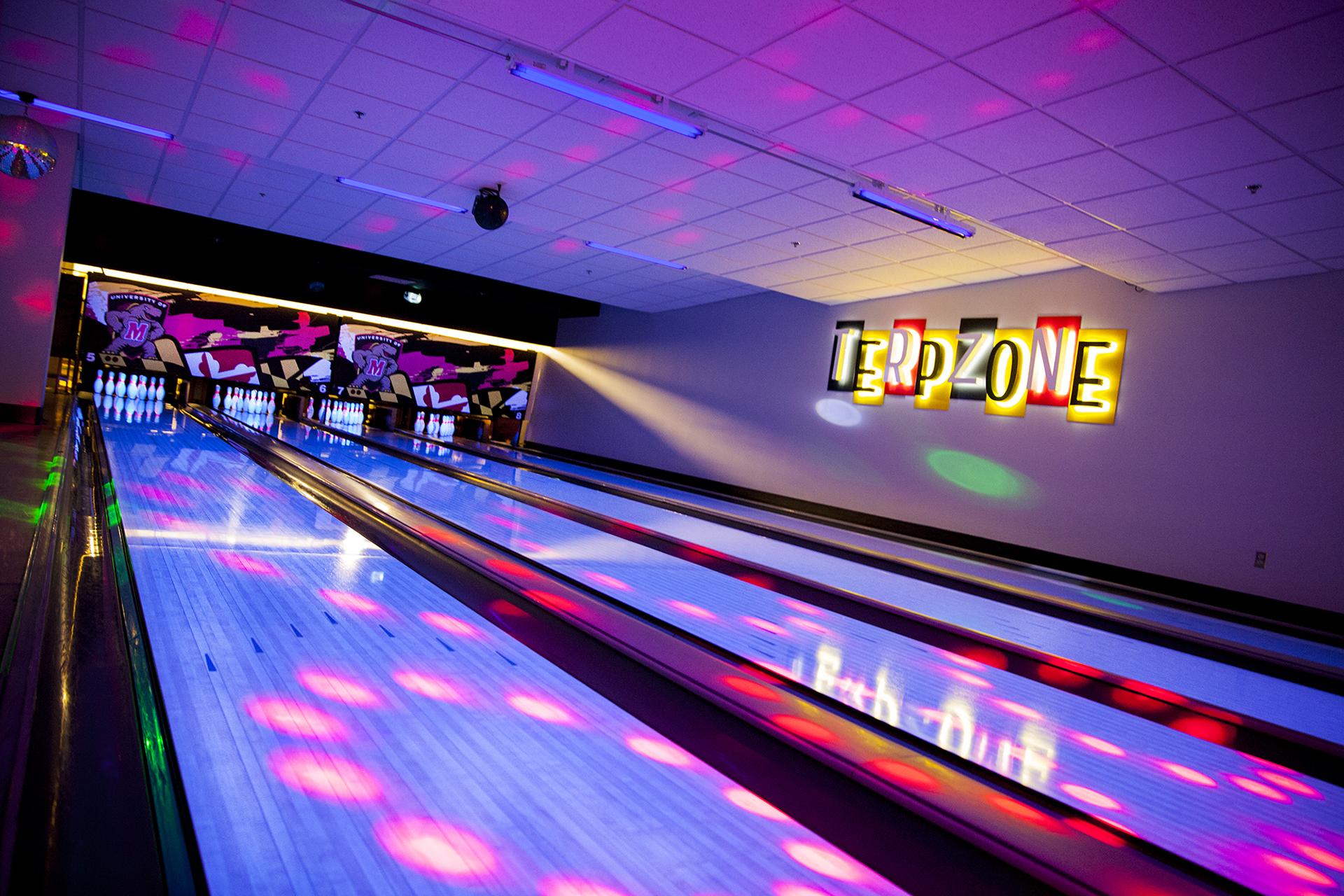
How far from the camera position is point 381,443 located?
10961 millimetres

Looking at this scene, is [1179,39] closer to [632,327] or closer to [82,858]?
[82,858]

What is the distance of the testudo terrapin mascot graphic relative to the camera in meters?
13.9

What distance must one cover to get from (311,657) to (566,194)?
14.6 feet

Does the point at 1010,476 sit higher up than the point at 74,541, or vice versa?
the point at 1010,476

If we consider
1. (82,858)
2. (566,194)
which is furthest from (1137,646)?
(566,194)

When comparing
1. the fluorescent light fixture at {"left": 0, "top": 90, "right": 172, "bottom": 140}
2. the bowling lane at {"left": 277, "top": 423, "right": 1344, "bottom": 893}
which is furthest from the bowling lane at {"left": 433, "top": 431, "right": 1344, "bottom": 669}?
the fluorescent light fixture at {"left": 0, "top": 90, "right": 172, "bottom": 140}

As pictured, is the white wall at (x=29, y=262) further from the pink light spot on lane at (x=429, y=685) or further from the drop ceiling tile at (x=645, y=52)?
the pink light spot on lane at (x=429, y=685)

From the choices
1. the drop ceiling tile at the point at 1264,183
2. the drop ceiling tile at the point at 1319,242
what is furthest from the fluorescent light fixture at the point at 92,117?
the drop ceiling tile at the point at 1319,242

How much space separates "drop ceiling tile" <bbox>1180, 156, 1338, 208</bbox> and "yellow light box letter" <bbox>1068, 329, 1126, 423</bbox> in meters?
2.14

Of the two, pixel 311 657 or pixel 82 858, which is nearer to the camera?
pixel 82 858

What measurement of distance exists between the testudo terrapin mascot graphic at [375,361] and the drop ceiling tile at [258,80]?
31.3 ft

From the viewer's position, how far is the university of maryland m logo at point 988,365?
6.45 m

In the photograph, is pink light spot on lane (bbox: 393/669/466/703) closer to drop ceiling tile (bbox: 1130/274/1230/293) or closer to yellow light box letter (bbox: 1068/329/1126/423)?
drop ceiling tile (bbox: 1130/274/1230/293)

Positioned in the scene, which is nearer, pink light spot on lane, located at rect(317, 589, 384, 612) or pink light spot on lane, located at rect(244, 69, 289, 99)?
pink light spot on lane, located at rect(317, 589, 384, 612)
